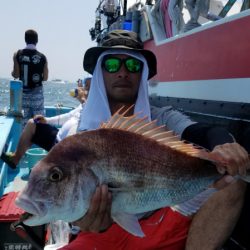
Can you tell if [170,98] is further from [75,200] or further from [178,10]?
[75,200]

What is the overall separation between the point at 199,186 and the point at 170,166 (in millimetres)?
175

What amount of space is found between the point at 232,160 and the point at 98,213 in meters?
0.67

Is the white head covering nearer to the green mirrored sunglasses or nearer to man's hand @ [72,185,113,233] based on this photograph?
the green mirrored sunglasses

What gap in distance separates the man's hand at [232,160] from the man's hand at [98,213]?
52cm

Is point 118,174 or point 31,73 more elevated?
point 31,73

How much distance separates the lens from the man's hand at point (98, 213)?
1.54 metres

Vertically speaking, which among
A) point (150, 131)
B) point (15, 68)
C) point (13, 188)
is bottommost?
point (13, 188)

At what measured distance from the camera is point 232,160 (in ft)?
5.24

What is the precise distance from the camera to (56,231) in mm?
3090

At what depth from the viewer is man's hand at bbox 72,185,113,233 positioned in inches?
60.6

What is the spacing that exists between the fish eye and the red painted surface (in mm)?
1921

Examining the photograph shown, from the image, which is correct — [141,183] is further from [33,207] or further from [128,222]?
[33,207]

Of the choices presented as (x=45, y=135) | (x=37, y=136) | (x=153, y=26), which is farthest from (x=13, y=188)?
(x=153, y=26)

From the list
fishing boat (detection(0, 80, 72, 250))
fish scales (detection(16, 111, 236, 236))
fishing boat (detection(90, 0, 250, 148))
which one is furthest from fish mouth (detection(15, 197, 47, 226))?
fishing boat (detection(90, 0, 250, 148))
